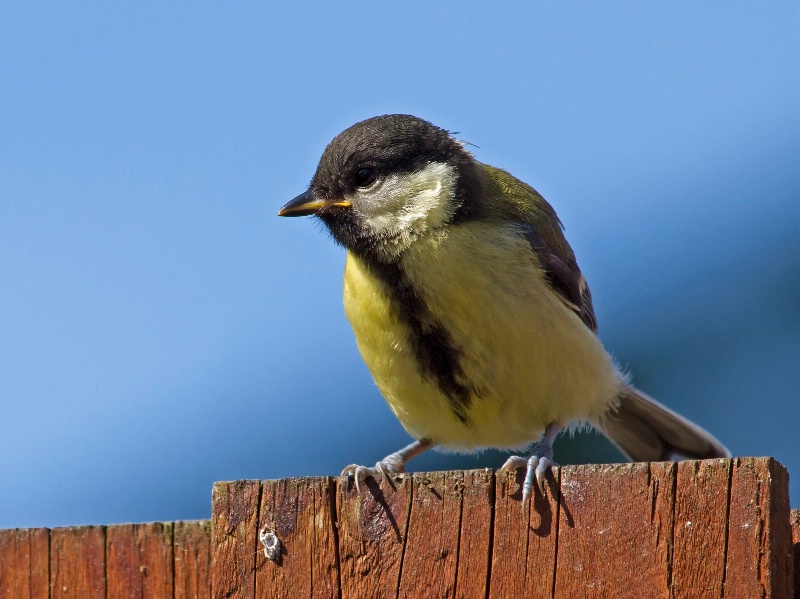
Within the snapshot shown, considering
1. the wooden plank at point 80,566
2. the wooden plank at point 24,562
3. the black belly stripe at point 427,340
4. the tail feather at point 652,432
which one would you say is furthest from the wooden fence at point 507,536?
the tail feather at point 652,432

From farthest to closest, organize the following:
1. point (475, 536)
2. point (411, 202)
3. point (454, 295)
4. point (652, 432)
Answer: point (652, 432)
point (411, 202)
point (454, 295)
point (475, 536)

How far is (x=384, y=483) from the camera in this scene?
261 cm

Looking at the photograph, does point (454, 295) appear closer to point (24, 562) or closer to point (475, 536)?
point (475, 536)

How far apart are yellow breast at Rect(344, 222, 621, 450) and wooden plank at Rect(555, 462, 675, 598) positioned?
1.42 metres


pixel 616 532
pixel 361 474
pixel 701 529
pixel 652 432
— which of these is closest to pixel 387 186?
pixel 652 432

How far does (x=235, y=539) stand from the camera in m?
2.68

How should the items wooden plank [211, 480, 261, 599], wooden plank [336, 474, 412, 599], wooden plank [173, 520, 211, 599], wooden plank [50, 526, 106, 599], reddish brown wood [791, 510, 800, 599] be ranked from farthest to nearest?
wooden plank [50, 526, 106, 599], wooden plank [173, 520, 211, 599], wooden plank [211, 480, 261, 599], wooden plank [336, 474, 412, 599], reddish brown wood [791, 510, 800, 599]

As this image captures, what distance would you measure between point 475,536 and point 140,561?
39.8 inches

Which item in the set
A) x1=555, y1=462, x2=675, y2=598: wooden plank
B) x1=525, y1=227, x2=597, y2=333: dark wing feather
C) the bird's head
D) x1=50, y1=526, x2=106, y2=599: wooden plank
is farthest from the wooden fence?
x1=525, y1=227, x2=597, y2=333: dark wing feather

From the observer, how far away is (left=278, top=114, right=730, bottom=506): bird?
3.85 metres

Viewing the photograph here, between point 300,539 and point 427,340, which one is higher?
point 427,340

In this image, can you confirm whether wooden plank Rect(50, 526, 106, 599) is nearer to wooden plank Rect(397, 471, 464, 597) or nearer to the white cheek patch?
wooden plank Rect(397, 471, 464, 597)

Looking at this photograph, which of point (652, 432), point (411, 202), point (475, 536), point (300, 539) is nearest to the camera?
point (475, 536)

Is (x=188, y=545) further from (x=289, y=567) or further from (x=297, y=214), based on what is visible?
(x=297, y=214)
